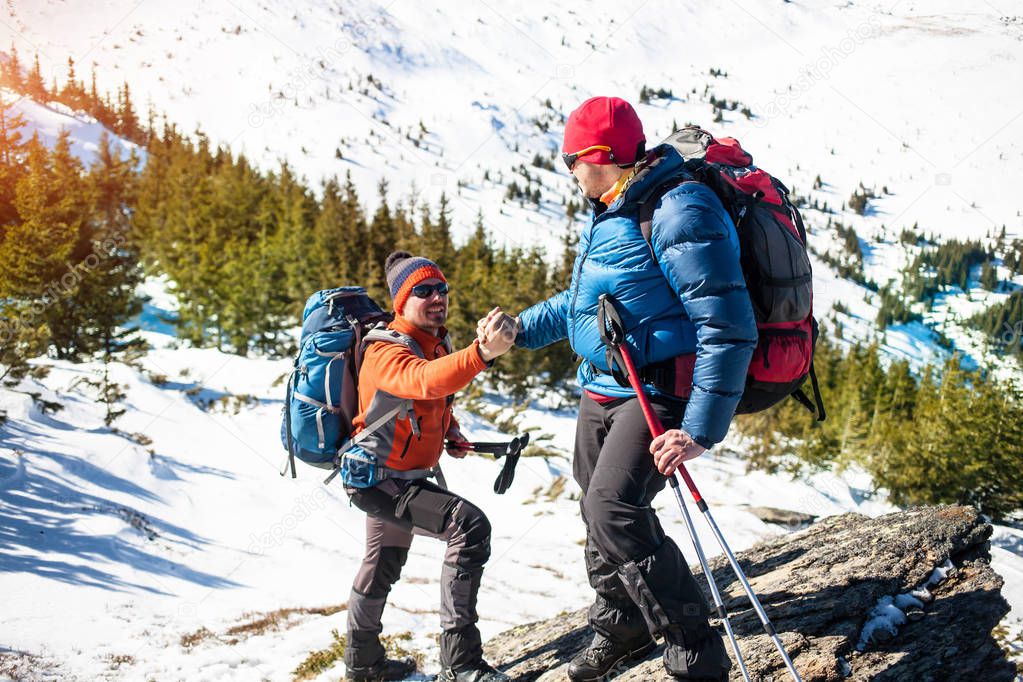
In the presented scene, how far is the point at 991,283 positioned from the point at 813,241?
232 feet

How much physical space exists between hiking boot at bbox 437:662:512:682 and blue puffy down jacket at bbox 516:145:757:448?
1.73m

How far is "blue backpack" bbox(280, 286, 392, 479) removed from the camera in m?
4.06

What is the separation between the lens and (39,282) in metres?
15.5

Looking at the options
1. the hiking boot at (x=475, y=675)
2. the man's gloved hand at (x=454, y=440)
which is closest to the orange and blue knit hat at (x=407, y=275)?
the man's gloved hand at (x=454, y=440)

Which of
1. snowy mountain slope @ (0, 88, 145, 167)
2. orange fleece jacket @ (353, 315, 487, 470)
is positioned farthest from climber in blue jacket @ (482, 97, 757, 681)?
snowy mountain slope @ (0, 88, 145, 167)

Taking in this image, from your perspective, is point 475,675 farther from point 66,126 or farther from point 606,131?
point 66,126

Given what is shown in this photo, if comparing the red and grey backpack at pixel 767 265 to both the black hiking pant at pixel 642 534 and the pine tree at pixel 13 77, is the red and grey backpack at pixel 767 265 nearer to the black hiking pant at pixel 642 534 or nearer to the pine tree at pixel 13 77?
the black hiking pant at pixel 642 534

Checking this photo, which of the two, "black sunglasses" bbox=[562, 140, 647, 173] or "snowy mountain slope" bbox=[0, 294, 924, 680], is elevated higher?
"black sunglasses" bbox=[562, 140, 647, 173]

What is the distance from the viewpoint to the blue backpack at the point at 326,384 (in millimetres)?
4062

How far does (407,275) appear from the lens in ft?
13.1

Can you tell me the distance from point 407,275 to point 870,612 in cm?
315

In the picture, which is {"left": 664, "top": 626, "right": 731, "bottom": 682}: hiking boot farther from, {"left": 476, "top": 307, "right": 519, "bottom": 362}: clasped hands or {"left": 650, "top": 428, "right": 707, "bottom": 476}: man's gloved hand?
{"left": 476, "top": 307, "right": 519, "bottom": 362}: clasped hands

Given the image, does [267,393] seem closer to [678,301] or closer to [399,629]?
[399,629]

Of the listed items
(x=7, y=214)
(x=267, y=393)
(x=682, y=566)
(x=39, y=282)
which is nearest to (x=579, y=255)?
(x=682, y=566)
